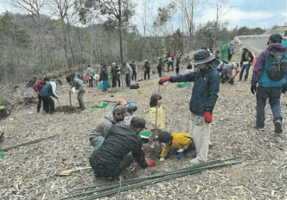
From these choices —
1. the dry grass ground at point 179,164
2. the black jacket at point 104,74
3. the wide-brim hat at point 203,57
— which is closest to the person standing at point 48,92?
the dry grass ground at point 179,164

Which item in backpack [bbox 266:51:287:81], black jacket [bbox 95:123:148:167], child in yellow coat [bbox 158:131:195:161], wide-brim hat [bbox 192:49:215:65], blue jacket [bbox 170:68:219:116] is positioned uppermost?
wide-brim hat [bbox 192:49:215:65]

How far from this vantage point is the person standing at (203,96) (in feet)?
9.48

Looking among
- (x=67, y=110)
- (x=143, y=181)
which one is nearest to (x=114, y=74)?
(x=67, y=110)

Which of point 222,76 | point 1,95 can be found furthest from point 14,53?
point 222,76

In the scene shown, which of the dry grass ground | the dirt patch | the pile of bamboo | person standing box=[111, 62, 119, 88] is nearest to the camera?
the dry grass ground

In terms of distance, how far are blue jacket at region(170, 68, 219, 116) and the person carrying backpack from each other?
1.29 meters

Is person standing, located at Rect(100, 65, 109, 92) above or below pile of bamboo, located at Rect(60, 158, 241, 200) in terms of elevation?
above

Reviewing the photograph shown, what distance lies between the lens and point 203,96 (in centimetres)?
300

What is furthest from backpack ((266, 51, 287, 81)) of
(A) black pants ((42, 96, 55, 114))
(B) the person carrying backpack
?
(A) black pants ((42, 96, 55, 114))

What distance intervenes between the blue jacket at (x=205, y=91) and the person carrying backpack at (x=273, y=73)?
129 cm

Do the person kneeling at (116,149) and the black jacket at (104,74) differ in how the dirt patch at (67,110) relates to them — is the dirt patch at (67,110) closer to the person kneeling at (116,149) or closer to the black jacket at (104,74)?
the black jacket at (104,74)

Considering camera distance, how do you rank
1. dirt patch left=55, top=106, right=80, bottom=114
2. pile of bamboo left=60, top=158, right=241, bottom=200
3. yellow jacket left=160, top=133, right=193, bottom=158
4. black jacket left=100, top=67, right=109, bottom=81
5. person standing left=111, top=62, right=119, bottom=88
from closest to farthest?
1. pile of bamboo left=60, top=158, right=241, bottom=200
2. yellow jacket left=160, top=133, right=193, bottom=158
3. dirt patch left=55, top=106, right=80, bottom=114
4. black jacket left=100, top=67, right=109, bottom=81
5. person standing left=111, top=62, right=119, bottom=88

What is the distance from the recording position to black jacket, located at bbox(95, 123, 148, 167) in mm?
2807

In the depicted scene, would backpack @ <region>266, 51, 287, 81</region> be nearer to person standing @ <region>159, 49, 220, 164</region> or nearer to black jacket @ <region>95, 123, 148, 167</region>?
person standing @ <region>159, 49, 220, 164</region>
